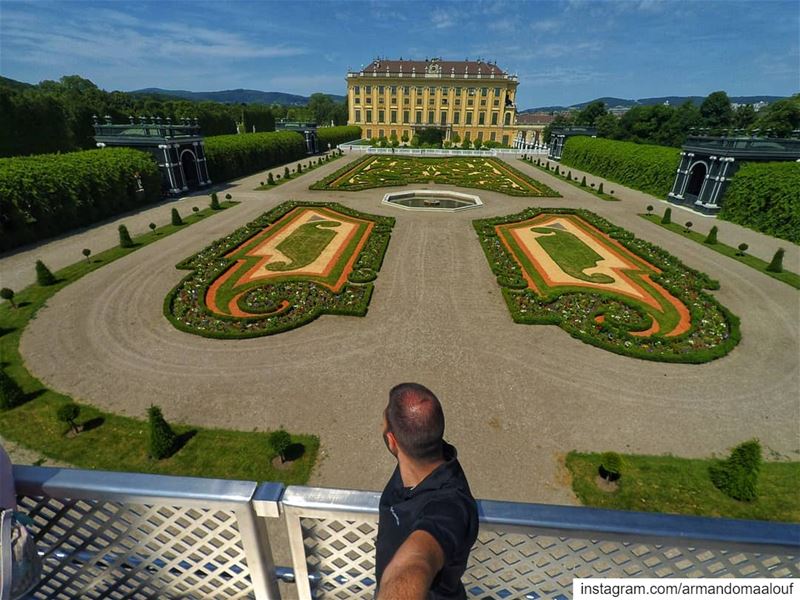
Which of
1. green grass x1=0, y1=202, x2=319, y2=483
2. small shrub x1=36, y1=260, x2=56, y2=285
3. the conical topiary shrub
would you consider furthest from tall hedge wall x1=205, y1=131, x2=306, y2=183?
the conical topiary shrub

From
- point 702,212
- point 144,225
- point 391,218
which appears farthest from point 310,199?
point 702,212

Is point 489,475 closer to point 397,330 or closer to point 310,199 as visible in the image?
point 397,330

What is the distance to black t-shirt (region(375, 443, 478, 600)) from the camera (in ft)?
7.05

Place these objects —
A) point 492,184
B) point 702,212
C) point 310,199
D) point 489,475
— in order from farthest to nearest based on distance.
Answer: point 492,184 → point 310,199 → point 702,212 → point 489,475

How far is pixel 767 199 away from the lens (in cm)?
2986

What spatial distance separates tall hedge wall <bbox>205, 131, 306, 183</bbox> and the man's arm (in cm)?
5041

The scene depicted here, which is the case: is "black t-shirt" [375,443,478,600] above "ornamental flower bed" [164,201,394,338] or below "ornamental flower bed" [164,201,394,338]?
above

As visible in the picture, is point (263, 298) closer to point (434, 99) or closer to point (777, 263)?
point (777, 263)

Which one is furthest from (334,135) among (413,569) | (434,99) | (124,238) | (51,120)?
(413,569)

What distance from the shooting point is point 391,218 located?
99.3ft

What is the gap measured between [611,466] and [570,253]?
18.2 meters

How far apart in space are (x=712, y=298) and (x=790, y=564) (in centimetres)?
2008

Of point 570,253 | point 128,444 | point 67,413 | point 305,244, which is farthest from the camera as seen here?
point 305,244

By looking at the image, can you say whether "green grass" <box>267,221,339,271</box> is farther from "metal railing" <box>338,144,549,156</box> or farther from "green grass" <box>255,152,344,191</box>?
"metal railing" <box>338,144,549,156</box>
